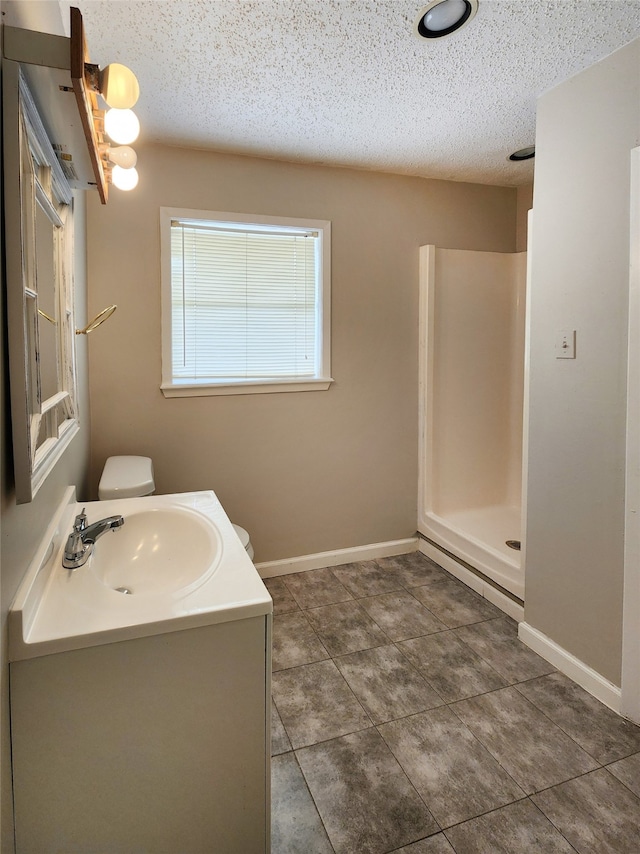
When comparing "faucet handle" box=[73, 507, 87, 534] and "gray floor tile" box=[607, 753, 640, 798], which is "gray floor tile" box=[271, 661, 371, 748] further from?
"faucet handle" box=[73, 507, 87, 534]

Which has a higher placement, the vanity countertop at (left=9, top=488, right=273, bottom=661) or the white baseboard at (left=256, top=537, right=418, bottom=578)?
the vanity countertop at (left=9, top=488, right=273, bottom=661)

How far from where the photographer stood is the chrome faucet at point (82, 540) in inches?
47.3

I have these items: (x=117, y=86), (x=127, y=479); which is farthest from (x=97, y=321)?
(x=117, y=86)

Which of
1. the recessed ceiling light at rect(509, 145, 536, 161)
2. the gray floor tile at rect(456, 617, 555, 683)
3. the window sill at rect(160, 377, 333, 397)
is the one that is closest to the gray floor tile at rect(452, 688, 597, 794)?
the gray floor tile at rect(456, 617, 555, 683)

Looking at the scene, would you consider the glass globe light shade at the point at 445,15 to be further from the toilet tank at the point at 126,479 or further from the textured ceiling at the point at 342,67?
the toilet tank at the point at 126,479

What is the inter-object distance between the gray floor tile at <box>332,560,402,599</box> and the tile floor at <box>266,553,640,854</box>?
227 millimetres

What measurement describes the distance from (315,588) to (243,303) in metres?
1.61

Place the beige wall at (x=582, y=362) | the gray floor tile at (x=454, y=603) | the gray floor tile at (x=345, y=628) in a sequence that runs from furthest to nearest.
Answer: the gray floor tile at (x=454, y=603) < the gray floor tile at (x=345, y=628) < the beige wall at (x=582, y=362)

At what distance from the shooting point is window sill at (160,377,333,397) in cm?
265

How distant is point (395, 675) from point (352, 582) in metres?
0.84

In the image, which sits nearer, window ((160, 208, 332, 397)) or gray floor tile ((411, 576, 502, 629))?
gray floor tile ((411, 576, 502, 629))

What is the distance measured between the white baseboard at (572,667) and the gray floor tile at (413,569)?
2.22 ft

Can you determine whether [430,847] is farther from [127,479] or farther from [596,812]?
[127,479]

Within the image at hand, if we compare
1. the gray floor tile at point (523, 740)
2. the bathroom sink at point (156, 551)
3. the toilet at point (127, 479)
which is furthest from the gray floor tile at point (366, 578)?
the bathroom sink at point (156, 551)
